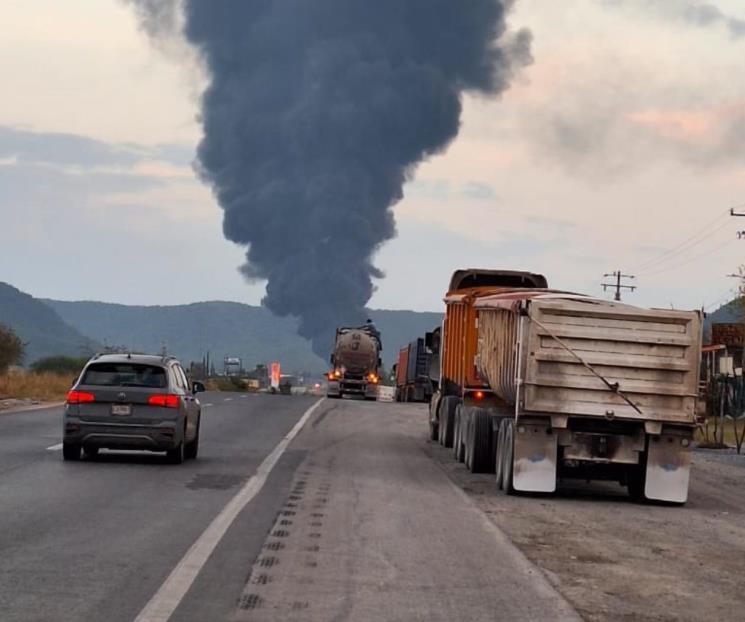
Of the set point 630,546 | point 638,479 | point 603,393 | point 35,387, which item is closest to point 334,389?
point 35,387

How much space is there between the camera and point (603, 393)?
19578 millimetres

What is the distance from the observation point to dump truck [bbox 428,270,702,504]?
19.5 m

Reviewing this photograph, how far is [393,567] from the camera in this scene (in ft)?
39.0

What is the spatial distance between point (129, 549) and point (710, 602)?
4774mm

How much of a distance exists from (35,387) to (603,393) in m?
36.3

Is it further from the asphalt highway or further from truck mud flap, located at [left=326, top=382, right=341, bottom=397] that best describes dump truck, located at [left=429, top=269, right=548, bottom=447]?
truck mud flap, located at [left=326, top=382, right=341, bottom=397]

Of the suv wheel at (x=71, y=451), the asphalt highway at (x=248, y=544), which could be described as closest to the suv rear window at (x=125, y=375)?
the suv wheel at (x=71, y=451)

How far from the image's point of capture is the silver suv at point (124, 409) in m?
21.3

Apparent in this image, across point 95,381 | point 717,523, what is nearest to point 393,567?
point 717,523

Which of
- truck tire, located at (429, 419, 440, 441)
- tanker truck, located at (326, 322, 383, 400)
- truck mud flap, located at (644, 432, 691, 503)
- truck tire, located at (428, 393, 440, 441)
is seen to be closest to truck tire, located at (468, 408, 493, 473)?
truck mud flap, located at (644, 432, 691, 503)

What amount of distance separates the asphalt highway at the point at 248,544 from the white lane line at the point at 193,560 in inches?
0.8

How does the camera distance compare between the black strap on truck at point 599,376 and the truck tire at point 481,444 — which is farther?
the truck tire at point 481,444

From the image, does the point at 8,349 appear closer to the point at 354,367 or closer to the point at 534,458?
the point at 354,367

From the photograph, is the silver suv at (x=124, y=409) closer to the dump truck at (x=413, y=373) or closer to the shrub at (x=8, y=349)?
the dump truck at (x=413, y=373)
